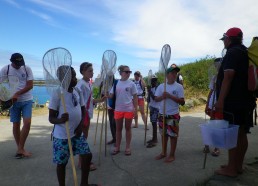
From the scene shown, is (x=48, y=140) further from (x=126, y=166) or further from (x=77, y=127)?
(x=77, y=127)

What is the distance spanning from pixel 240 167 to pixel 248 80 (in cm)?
137

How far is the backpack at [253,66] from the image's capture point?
399cm

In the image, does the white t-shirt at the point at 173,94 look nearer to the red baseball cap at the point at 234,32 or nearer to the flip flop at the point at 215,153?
the flip flop at the point at 215,153

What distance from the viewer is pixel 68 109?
3.83 meters

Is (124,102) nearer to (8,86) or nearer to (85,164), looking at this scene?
(85,164)

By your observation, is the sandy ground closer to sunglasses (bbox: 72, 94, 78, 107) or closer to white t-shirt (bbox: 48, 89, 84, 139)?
white t-shirt (bbox: 48, 89, 84, 139)

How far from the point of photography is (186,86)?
1833 centimetres

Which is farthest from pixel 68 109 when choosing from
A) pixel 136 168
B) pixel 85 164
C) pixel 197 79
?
pixel 197 79

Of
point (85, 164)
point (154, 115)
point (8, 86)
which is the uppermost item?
point (8, 86)

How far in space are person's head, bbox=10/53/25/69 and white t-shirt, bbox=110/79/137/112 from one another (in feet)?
6.61

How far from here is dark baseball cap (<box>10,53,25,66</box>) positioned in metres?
5.61

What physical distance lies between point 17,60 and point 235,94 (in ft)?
13.5

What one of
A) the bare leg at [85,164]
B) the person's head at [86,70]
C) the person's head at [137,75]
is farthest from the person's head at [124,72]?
the person's head at [137,75]

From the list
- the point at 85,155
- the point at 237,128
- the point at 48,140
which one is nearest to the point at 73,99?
the point at 85,155
